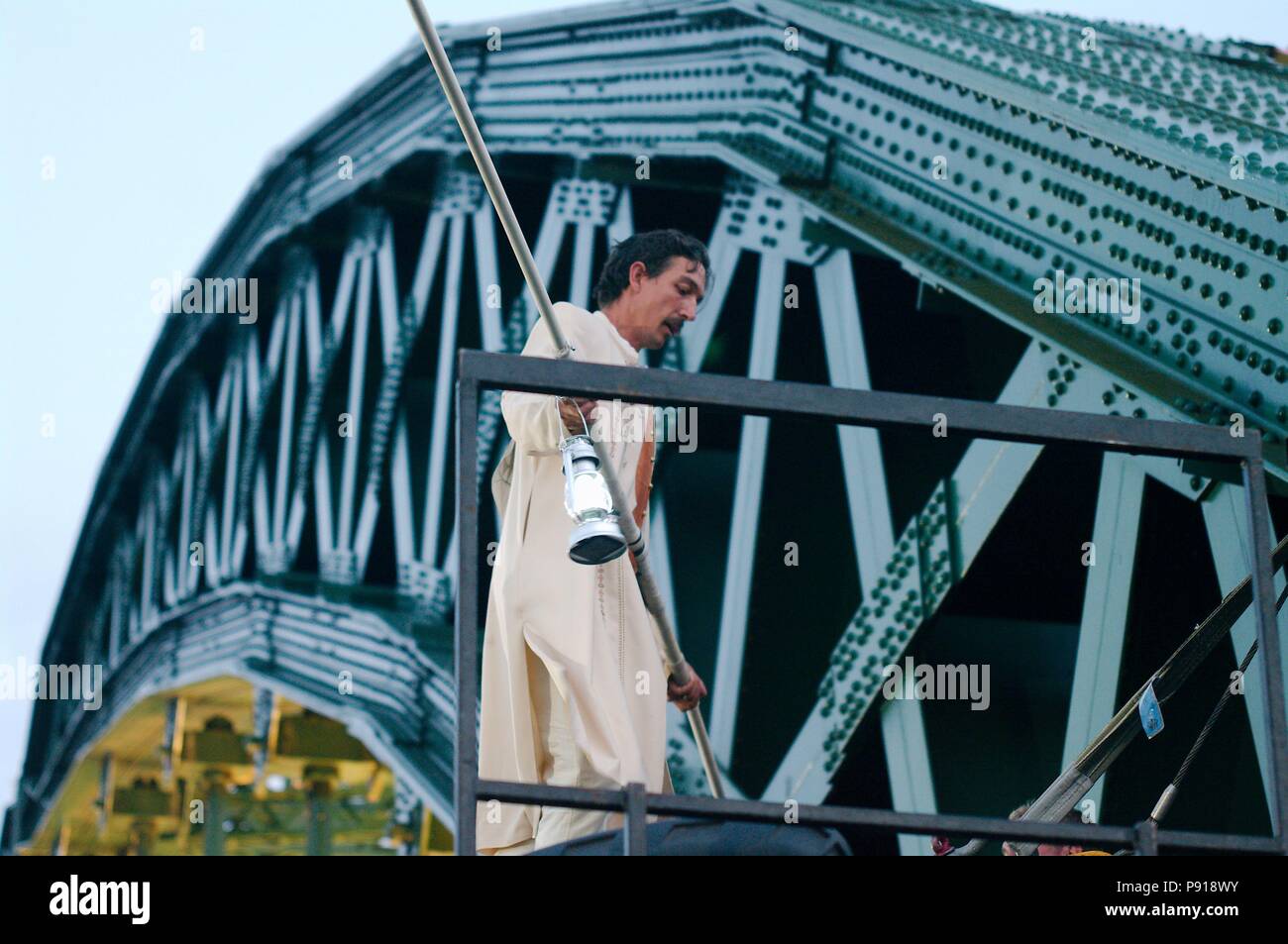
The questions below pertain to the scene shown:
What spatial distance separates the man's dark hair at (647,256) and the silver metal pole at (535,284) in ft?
2.27

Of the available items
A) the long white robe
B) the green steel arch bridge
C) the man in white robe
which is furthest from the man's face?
the green steel arch bridge

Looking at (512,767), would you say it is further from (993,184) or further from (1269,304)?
(993,184)

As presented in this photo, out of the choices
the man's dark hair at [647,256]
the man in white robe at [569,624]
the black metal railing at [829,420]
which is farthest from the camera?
the man's dark hair at [647,256]

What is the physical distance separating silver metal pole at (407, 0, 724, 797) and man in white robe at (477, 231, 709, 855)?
6cm

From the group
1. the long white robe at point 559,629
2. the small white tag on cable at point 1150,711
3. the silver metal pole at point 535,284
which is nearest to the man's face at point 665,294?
the long white robe at point 559,629

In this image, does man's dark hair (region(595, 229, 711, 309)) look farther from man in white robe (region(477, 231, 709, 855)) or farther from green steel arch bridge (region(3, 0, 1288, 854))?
green steel arch bridge (region(3, 0, 1288, 854))

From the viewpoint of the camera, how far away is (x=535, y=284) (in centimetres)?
538

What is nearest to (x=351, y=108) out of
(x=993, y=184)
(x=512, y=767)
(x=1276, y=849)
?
(x=993, y=184)

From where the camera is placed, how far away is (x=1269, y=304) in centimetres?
785

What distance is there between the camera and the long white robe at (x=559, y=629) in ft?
19.1

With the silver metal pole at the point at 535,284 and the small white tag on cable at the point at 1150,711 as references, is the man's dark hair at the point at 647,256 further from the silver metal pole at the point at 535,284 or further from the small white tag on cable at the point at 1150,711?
the small white tag on cable at the point at 1150,711

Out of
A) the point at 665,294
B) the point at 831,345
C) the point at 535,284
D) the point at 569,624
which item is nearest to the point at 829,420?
the point at 535,284

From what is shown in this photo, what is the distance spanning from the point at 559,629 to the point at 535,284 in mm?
1108
